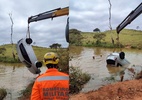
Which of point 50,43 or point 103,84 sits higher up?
point 50,43

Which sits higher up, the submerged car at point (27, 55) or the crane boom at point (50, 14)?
the crane boom at point (50, 14)

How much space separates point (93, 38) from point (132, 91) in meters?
0.85

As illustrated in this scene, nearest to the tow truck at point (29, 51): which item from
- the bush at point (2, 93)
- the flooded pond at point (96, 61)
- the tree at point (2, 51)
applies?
the tree at point (2, 51)

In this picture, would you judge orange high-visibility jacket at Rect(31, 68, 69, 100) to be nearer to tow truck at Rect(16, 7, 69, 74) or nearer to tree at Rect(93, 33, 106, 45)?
tree at Rect(93, 33, 106, 45)

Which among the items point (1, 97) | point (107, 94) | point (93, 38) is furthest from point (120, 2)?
point (1, 97)

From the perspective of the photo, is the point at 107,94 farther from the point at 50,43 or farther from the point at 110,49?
the point at 50,43

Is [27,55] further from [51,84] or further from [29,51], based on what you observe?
[51,84]

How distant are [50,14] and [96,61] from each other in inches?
30.2

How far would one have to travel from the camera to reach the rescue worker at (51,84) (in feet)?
6.79

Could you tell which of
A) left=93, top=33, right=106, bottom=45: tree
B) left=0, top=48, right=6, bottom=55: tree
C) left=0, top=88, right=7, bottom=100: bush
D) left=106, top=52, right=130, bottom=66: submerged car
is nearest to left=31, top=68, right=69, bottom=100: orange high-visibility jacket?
left=93, top=33, right=106, bottom=45: tree

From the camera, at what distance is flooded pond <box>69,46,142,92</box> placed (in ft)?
7.97

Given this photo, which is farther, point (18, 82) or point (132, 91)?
point (18, 82)

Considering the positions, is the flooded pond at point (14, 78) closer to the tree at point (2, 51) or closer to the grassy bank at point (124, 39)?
the tree at point (2, 51)

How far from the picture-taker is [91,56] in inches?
113
